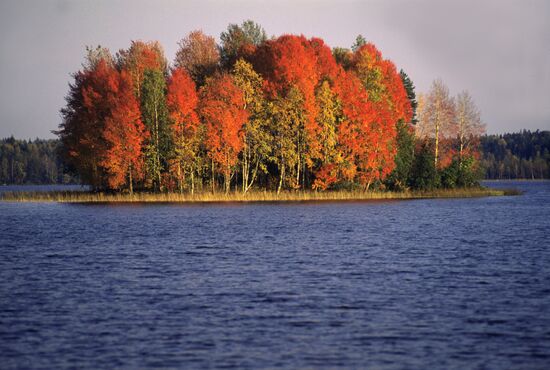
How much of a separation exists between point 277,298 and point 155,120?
56.7 m

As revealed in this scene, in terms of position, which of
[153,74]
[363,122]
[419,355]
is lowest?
[419,355]

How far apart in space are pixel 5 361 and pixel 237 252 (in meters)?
20.2

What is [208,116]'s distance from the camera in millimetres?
75312

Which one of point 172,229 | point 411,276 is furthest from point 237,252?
point 172,229

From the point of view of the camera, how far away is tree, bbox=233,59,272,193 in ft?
244

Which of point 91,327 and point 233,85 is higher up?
point 233,85

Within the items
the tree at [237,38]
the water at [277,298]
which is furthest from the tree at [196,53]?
the water at [277,298]

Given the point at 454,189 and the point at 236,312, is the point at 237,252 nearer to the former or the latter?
the point at 236,312

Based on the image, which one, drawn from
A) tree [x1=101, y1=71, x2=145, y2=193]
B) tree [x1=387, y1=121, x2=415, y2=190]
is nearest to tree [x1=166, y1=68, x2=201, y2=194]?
tree [x1=101, y1=71, x2=145, y2=193]

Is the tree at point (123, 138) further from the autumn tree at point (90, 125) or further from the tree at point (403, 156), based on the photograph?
the tree at point (403, 156)

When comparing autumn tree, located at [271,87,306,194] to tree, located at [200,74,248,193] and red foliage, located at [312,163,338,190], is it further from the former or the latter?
tree, located at [200,74,248,193]

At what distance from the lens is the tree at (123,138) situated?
245ft

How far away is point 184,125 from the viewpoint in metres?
75.9

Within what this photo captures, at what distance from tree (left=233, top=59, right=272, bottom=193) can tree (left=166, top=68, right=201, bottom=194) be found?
5372 mm
